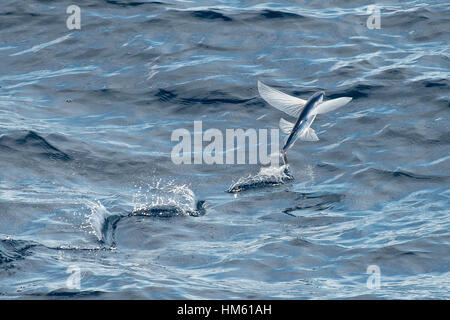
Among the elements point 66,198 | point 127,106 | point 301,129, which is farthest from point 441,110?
point 66,198

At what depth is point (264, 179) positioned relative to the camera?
44.5ft

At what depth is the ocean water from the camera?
424 inches

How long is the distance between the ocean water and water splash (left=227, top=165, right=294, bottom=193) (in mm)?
42

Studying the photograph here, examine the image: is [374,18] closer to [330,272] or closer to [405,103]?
[405,103]

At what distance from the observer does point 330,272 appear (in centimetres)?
1077

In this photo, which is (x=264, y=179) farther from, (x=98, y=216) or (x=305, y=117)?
(x=98, y=216)

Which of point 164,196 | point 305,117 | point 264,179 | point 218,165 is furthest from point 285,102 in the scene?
point 164,196

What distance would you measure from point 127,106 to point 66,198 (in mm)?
3510

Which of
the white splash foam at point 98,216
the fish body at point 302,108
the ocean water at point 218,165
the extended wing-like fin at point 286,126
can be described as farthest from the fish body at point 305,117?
the white splash foam at point 98,216

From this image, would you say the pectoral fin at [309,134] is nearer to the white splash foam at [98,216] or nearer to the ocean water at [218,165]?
the ocean water at [218,165]

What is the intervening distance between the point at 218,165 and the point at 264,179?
869 mm

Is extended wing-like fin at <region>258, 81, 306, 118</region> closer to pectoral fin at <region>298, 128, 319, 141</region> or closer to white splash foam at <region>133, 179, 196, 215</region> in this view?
pectoral fin at <region>298, 128, 319, 141</region>
